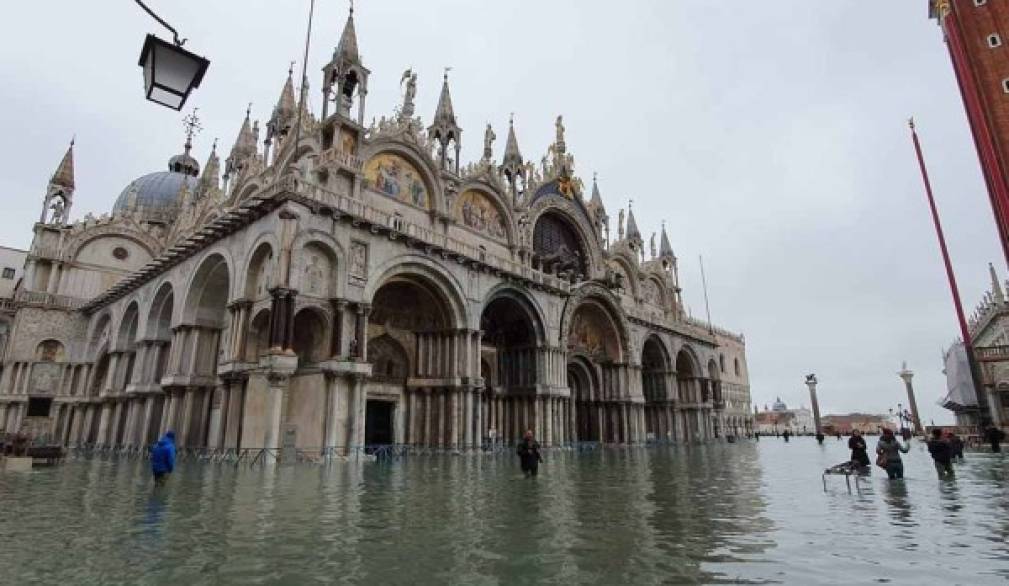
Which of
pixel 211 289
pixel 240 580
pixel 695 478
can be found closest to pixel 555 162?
pixel 211 289

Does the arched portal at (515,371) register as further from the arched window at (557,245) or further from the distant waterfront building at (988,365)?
the distant waterfront building at (988,365)

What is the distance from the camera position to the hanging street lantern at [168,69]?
5156mm

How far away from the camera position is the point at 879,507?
29.2ft

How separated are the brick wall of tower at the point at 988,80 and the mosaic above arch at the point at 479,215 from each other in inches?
1500

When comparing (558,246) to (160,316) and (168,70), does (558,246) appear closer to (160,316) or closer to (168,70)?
(160,316)

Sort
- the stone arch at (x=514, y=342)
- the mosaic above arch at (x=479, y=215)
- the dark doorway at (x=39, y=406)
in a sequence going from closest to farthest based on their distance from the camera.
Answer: the stone arch at (x=514, y=342) < the mosaic above arch at (x=479, y=215) < the dark doorway at (x=39, y=406)

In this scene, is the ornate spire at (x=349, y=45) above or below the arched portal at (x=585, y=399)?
above

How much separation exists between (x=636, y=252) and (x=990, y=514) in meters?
44.3

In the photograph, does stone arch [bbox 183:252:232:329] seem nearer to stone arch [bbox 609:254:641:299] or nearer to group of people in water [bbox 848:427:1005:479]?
group of people in water [bbox 848:427:1005:479]

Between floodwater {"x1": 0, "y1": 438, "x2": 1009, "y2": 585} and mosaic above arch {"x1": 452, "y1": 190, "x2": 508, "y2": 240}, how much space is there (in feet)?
70.8

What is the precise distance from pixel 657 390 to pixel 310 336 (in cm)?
3152

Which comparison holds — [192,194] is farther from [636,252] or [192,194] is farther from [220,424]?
[636,252]

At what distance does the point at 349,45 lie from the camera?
2741cm

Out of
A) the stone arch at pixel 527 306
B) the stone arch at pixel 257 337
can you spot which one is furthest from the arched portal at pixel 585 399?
the stone arch at pixel 257 337
